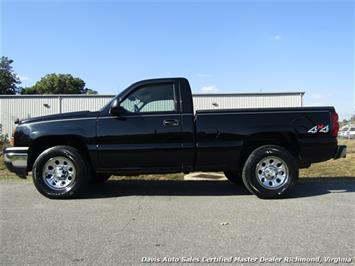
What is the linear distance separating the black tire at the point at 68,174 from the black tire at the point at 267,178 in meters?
2.66

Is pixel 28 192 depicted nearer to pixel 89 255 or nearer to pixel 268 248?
pixel 89 255

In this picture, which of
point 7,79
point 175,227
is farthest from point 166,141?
point 7,79

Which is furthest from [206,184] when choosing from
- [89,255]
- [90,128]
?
[89,255]

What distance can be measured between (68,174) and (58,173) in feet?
0.56

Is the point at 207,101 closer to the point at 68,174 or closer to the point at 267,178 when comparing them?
the point at 267,178

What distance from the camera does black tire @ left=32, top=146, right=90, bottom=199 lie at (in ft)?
24.0

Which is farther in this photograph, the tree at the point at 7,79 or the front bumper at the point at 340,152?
the tree at the point at 7,79

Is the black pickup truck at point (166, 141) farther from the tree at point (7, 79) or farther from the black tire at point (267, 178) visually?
the tree at point (7, 79)

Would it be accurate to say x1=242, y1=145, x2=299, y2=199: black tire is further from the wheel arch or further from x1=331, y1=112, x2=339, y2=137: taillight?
x1=331, y1=112, x2=339, y2=137: taillight

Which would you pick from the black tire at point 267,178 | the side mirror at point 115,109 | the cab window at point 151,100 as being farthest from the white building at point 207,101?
the side mirror at point 115,109

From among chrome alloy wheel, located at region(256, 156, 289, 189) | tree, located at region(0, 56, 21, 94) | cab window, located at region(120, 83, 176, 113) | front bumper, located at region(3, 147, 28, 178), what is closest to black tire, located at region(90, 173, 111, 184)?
front bumper, located at region(3, 147, 28, 178)

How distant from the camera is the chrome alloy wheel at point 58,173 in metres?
7.39

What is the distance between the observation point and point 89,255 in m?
4.40

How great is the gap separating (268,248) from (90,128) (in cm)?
384
